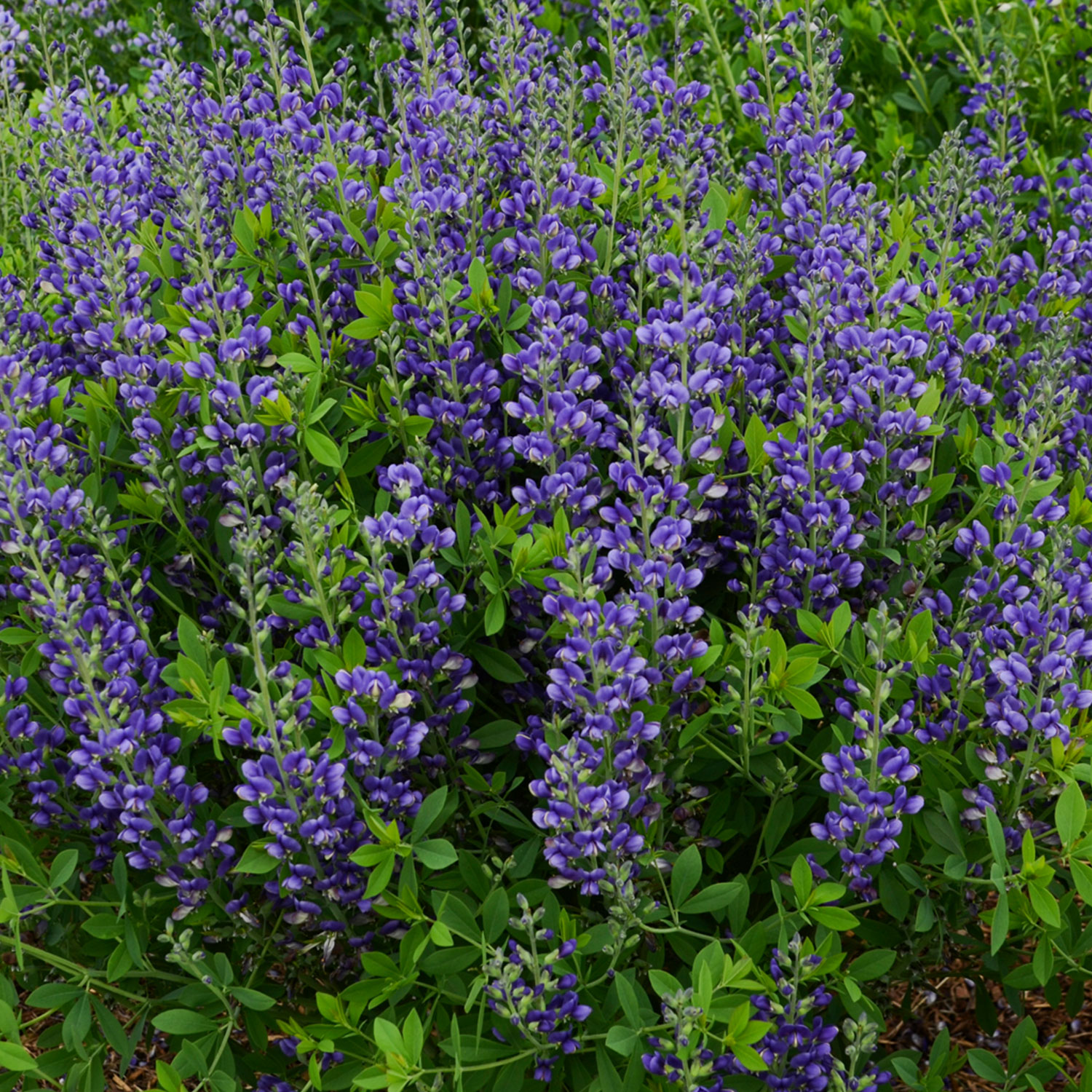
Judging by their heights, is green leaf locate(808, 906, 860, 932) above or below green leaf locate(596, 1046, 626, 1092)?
above

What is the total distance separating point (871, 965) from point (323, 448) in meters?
1.60

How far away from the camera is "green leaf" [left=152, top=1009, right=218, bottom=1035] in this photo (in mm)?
2338

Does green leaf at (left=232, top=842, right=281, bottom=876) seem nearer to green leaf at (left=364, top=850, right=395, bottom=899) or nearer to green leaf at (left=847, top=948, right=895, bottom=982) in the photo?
green leaf at (left=364, top=850, right=395, bottom=899)

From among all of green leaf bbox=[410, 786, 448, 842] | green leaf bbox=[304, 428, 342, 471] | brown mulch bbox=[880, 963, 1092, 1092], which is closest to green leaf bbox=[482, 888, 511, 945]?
green leaf bbox=[410, 786, 448, 842]

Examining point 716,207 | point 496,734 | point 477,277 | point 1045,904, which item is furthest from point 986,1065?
point 716,207

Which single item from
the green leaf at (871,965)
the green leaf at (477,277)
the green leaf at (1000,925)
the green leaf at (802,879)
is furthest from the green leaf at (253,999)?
the green leaf at (477,277)

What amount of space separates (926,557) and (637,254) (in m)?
1.02

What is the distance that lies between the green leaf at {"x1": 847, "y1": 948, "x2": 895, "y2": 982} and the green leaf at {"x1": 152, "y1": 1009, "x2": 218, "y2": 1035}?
1.33 m

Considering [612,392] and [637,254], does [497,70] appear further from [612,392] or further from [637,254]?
[612,392]

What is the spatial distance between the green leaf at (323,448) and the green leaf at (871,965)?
5.01ft

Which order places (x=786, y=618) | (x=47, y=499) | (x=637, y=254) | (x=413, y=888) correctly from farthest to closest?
(x=637, y=254)
(x=786, y=618)
(x=47, y=499)
(x=413, y=888)

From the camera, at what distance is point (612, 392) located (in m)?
2.96

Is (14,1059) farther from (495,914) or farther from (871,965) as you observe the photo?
(871,965)

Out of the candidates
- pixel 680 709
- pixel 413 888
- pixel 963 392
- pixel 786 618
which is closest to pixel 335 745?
pixel 413 888
